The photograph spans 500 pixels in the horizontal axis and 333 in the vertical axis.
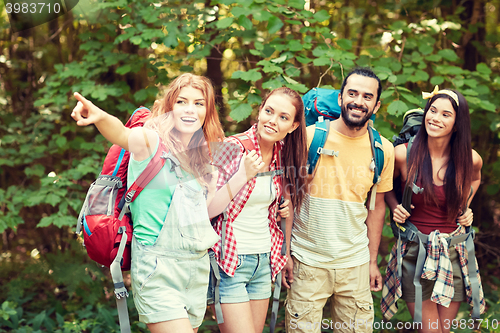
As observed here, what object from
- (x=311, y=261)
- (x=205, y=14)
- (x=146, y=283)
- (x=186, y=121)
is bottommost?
(x=311, y=261)

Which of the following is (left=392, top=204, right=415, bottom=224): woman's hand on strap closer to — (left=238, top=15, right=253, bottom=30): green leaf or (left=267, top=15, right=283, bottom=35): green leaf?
(left=267, top=15, right=283, bottom=35): green leaf

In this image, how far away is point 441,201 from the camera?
2.64 meters

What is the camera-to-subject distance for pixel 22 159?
4.29 m

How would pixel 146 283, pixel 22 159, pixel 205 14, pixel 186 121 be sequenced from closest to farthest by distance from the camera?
pixel 146 283 < pixel 186 121 < pixel 205 14 < pixel 22 159

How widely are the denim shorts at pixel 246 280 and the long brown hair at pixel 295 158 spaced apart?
0.46m

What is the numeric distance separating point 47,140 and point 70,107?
505 mm

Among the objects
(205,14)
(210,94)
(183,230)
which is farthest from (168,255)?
(205,14)

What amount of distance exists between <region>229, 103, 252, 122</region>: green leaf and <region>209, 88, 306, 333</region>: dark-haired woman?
1.93 feet

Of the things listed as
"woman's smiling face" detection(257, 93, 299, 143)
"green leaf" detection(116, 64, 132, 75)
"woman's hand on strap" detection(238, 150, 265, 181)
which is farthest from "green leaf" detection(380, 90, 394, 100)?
"green leaf" detection(116, 64, 132, 75)

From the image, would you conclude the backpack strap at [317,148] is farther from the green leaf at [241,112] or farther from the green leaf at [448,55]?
the green leaf at [448,55]

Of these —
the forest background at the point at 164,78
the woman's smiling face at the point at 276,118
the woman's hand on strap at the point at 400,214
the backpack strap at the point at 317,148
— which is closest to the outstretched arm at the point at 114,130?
the woman's smiling face at the point at 276,118

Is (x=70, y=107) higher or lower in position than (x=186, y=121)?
higher

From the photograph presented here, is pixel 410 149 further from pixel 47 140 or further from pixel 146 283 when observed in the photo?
pixel 47 140

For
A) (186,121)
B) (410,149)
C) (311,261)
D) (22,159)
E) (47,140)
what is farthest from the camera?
(47,140)
